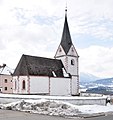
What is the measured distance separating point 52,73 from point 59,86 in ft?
10.7

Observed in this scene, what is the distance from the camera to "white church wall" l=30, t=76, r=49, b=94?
52.4 m

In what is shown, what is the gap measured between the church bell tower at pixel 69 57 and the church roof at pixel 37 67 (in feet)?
8.80

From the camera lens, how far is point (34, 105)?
89.8ft

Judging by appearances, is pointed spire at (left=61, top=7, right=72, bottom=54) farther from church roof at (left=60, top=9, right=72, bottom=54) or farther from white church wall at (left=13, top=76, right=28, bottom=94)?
white church wall at (left=13, top=76, right=28, bottom=94)

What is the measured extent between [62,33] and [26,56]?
1343 centimetres

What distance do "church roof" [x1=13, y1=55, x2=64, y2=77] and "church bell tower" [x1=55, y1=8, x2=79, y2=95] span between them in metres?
2.68

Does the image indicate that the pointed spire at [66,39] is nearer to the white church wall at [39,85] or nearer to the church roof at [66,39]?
the church roof at [66,39]

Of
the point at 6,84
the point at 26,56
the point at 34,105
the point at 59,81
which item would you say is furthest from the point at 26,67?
the point at 34,105

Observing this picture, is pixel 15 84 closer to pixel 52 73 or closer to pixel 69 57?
pixel 52 73

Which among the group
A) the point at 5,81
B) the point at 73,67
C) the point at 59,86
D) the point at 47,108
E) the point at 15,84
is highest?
the point at 73,67

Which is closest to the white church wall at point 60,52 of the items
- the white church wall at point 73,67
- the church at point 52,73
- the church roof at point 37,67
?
the church at point 52,73

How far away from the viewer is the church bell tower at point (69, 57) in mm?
61397

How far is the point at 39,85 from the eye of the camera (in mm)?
53625

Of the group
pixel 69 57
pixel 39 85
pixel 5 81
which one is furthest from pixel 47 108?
pixel 5 81
